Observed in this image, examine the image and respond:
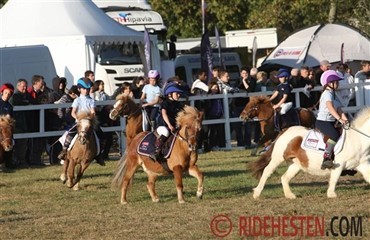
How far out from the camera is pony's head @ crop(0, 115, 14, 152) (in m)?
18.5

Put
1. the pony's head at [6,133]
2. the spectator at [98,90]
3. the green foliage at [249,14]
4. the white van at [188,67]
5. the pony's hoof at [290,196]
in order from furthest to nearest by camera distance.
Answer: the green foliage at [249,14] → the white van at [188,67] → the spectator at [98,90] → the pony's head at [6,133] → the pony's hoof at [290,196]

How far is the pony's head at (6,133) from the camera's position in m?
18.5

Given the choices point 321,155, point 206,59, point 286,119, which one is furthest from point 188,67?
point 321,155

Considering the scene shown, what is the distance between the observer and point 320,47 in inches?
1490

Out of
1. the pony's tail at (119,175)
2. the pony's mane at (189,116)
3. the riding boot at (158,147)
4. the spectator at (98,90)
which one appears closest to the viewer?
the pony's mane at (189,116)

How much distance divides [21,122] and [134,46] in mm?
9972

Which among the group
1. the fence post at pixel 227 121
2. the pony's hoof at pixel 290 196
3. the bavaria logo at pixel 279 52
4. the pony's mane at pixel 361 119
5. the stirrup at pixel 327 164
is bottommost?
the bavaria logo at pixel 279 52

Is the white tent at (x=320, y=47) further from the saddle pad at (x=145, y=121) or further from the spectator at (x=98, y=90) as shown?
the saddle pad at (x=145, y=121)

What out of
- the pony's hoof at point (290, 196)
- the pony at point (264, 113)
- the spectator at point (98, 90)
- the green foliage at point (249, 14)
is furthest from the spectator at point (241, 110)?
the green foliage at point (249, 14)

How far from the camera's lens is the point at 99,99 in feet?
82.6

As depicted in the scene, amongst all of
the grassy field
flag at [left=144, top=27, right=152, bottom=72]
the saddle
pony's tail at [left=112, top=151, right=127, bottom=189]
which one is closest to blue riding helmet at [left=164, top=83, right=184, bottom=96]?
pony's tail at [left=112, top=151, right=127, bottom=189]

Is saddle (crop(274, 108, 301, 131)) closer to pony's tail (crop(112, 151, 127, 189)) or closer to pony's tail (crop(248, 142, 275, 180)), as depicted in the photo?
pony's tail (crop(248, 142, 275, 180))

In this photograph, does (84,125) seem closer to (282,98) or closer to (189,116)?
(189,116)

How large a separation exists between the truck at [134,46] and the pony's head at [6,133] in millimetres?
13891
